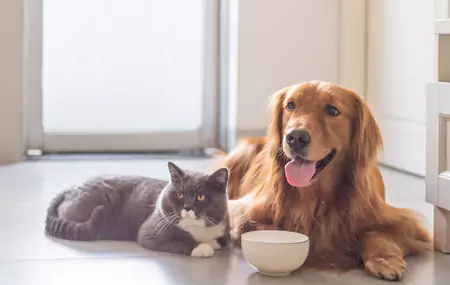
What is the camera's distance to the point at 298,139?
5.37 feet

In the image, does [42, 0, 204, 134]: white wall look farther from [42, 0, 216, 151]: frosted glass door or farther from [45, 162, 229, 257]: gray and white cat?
[45, 162, 229, 257]: gray and white cat

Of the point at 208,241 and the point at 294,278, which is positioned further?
the point at 208,241

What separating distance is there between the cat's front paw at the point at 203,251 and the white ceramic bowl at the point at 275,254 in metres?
0.15

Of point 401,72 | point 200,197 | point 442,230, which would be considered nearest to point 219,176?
point 200,197

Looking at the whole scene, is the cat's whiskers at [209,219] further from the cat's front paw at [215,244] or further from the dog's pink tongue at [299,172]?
the dog's pink tongue at [299,172]

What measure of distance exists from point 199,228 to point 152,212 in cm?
16

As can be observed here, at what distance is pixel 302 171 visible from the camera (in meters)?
1.67

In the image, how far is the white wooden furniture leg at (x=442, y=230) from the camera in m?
1.82

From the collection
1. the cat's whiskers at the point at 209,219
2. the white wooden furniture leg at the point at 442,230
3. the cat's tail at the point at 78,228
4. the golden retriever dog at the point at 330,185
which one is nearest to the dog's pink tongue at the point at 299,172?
the golden retriever dog at the point at 330,185

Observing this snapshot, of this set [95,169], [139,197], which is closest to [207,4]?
[95,169]

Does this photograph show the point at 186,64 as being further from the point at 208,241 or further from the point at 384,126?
the point at 208,241

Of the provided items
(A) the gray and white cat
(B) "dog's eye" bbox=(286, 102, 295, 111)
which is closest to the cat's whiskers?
→ (A) the gray and white cat

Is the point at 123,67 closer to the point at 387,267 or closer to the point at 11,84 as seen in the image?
the point at 11,84

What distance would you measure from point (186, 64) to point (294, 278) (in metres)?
2.31
